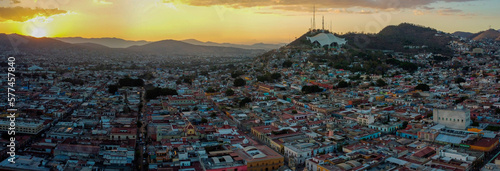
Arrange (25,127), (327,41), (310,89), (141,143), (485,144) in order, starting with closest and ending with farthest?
(485,144) → (141,143) → (25,127) → (310,89) → (327,41)

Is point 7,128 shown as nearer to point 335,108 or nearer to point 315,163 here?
point 315,163

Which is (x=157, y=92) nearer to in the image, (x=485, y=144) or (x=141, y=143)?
(x=141, y=143)

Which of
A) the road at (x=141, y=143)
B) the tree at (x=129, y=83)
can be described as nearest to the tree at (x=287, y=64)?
the tree at (x=129, y=83)

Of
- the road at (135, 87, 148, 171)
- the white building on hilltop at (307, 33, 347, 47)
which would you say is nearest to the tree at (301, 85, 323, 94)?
the road at (135, 87, 148, 171)

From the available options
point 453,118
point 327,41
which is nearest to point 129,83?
point 453,118

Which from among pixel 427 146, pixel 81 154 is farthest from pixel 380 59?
pixel 81 154

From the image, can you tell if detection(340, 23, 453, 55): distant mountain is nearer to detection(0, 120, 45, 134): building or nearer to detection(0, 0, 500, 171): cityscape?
detection(0, 0, 500, 171): cityscape
